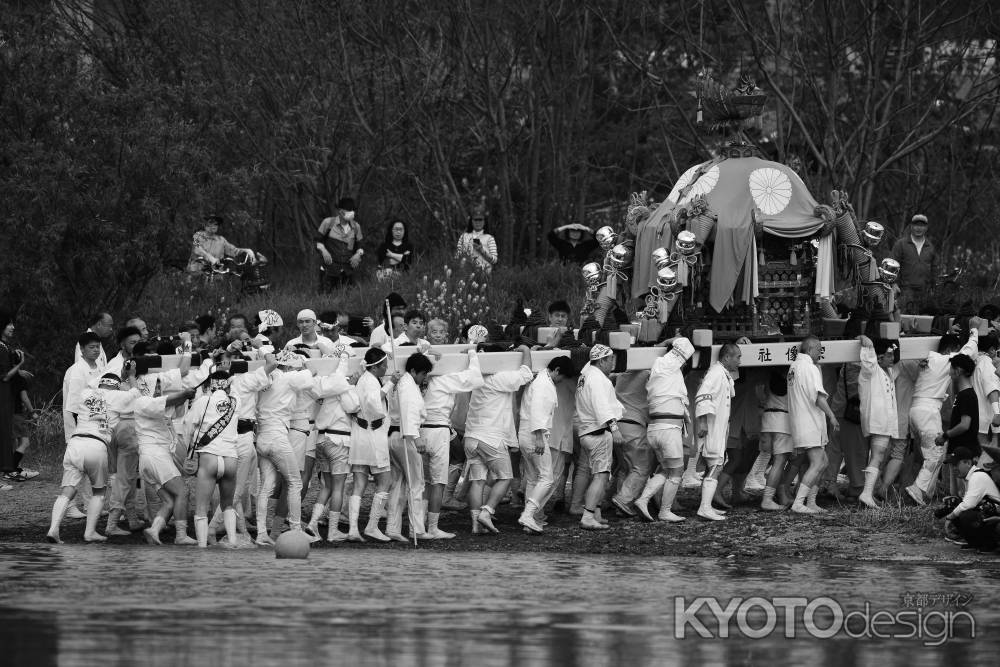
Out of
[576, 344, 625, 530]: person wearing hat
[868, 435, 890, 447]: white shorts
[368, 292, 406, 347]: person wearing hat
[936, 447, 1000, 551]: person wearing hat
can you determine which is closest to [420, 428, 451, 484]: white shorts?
[576, 344, 625, 530]: person wearing hat

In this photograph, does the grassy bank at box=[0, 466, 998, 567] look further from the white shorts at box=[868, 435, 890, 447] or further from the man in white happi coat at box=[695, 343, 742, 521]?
the white shorts at box=[868, 435, 890, 447]

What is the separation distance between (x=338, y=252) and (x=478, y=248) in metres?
1.92

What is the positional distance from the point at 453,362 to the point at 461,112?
37.1 feet

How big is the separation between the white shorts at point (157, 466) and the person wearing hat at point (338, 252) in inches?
350

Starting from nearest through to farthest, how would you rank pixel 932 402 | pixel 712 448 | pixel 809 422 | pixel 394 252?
pixel 712 448
pixel 809 422
pixel 932 402
pixel 394 252

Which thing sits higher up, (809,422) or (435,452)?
(809,422)

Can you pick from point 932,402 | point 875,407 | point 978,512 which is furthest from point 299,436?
point 932,402

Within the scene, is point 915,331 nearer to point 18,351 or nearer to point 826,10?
point 826,10

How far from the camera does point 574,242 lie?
25.6 m

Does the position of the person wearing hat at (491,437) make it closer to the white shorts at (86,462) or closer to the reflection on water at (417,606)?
the reflection on water at (417,606)

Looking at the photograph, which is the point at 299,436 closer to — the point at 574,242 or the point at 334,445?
the point at 334,445

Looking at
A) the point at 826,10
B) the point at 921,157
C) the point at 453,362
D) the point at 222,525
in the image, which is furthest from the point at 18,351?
the point at 921,157

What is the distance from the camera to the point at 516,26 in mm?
26734

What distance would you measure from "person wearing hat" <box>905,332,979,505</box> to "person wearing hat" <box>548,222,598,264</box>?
8.23 meters
